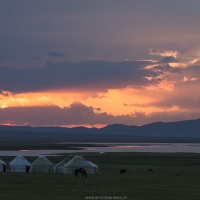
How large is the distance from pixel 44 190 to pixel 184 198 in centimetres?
1098

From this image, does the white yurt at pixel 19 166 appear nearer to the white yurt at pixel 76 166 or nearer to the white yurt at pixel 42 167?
the white yurt at pixel 42 167

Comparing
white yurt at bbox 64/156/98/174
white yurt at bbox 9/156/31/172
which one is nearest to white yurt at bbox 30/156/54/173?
white yurt at bbox 9/156/31/172

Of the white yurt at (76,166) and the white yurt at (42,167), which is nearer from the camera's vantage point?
the white yurt at (76,166)

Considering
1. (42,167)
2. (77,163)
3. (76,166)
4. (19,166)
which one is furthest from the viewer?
(19,166)

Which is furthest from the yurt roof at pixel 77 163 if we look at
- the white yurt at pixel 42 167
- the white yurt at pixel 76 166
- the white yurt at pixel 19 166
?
the white yurt at pixel 19 166

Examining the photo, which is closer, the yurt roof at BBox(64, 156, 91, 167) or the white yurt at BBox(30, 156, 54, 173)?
the yurt roof at BBox(64, 156, 91, 167)

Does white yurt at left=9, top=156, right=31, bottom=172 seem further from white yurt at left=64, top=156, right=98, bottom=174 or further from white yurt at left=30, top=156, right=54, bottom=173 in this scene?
white yurt at left=64, top=156, right=98, bottom=174

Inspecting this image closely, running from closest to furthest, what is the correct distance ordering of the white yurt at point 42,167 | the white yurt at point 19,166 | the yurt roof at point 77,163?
the yurt roof at point 77,163 < the white yurt at point 42,167 < the white yurt at point 19,166

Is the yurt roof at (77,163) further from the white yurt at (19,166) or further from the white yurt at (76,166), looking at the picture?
the white yurt at (19,166)

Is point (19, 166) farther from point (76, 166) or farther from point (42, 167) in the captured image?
point (76, 166)

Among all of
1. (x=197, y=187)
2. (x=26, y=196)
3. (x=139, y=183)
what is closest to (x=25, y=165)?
Result: (x=139, y=183)

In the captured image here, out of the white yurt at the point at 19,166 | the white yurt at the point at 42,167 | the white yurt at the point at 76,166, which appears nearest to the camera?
the white yurt at the point at 76,166

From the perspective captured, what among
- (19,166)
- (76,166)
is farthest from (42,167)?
(76,166)

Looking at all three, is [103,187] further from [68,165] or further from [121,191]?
[68,165]
